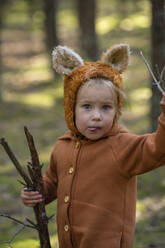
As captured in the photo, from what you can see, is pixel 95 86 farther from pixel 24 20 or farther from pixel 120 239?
pixel 24 20

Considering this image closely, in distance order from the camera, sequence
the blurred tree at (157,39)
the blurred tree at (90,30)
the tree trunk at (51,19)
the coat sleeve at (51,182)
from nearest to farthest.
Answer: the coat sleeve at (51,182) < the blurred tree at (157,39) < the blurred tree at (90,30) < the tree trunk at (51,19)

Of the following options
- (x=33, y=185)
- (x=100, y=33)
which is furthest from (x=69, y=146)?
(x=100, y=33)

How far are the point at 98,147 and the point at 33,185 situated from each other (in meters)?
0.51

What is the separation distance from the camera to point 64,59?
8.29 feet

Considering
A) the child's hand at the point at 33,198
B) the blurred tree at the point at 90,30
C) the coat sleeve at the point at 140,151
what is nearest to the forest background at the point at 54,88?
the blurred tree at the point at 90,30

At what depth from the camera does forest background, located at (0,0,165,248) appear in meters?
4.61

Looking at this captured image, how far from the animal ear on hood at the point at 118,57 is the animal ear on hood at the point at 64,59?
0.61 feet

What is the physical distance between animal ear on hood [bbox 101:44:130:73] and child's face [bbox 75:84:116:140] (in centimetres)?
23

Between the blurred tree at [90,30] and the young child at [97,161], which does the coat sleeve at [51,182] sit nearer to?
the young child at [97,161]

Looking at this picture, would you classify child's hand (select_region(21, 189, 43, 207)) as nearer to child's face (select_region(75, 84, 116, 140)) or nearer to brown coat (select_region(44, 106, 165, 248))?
brown coat (select_region(44, 106, 165, 248))

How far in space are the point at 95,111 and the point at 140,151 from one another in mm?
368

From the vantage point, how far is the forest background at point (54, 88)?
4605 mm

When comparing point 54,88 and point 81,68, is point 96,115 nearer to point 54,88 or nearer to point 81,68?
point 81,68

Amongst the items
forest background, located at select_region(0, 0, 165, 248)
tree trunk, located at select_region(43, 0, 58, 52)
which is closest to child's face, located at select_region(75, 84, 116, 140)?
forest background, located at select_region(0, 0, 165, 248)
